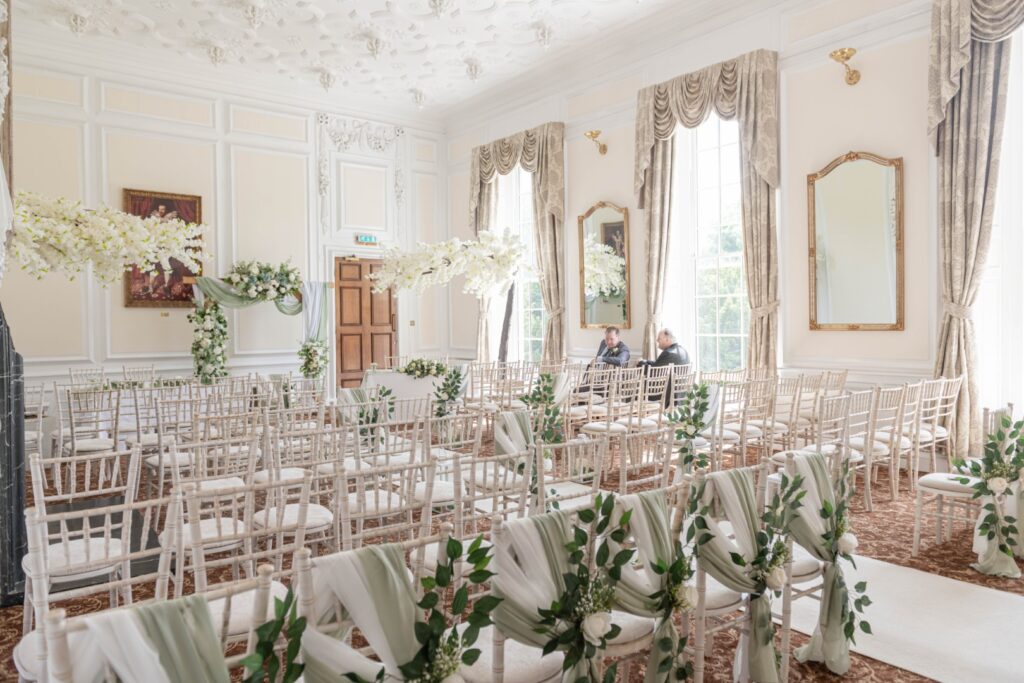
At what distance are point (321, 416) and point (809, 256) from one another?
516 centimetres

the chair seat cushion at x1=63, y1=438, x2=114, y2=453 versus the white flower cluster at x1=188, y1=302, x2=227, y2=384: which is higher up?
the white flower cluster at x1=188, y1=302, x2=227, y2=384

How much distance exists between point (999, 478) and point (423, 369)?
4688mm

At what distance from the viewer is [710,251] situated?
341 inches

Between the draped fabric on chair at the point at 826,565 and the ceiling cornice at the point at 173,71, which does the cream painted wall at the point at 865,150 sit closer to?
the draped fabric on chair at the point at 826,565

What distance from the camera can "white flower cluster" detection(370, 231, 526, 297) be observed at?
7102 mm

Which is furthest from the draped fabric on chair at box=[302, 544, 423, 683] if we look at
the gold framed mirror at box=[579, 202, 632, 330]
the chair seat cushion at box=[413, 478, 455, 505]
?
the gold framed mirror at box=[579, 202, 632, 330]

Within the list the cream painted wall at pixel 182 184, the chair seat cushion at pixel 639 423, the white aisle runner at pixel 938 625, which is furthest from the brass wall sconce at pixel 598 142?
the white aisle runner at pixel 938 625

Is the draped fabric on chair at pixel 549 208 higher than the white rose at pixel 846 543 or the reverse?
higher

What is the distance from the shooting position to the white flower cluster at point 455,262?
→ 7102 millimetres

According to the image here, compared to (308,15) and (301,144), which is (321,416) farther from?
(301,144)

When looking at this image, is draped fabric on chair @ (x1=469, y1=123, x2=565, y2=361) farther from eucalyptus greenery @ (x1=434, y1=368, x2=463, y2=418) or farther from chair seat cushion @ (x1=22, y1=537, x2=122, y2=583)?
chair seat cushion @ (x1=22, y1=537, x2=122, y2=583)

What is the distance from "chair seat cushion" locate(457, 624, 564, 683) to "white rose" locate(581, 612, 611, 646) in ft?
0.52

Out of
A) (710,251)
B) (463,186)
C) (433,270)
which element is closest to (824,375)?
(710,251)

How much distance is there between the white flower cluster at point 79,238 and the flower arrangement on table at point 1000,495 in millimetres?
5450
